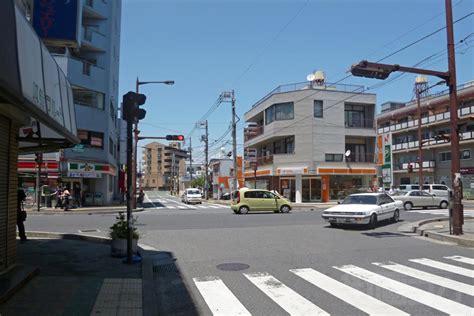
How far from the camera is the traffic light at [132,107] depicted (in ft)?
30.9

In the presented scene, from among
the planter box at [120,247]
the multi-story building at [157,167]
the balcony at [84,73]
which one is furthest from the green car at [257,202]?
the multi-story building at [157,167]

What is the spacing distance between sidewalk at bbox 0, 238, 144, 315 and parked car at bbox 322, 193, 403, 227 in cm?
991

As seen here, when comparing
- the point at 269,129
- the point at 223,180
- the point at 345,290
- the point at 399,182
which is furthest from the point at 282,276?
the point at 399,182

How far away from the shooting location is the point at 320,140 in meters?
41.9

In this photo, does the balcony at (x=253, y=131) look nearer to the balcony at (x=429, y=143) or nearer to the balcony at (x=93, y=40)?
the balcony at (x=429, y=143)

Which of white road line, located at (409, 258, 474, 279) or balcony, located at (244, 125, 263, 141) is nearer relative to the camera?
white road line, located at (409, 258, 474, 279)

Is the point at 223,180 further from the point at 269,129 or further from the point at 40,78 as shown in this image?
the point at 40,78

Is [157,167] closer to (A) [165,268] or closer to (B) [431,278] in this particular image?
(A) [165,268]

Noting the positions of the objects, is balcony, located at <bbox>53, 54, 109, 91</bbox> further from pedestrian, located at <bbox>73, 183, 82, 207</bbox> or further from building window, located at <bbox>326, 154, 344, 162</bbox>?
building window, located at <bbox>326, 154, 344, 162</bbox>

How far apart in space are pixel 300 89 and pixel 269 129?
5.61 m

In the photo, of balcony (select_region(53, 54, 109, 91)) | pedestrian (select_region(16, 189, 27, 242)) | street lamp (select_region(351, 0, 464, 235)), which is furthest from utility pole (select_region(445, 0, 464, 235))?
balcony (select_region(53, 54, 109, 91))

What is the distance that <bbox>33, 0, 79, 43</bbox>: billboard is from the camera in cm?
1209

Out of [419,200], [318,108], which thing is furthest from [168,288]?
[318,108]

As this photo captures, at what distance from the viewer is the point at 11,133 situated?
7758 millimetres
